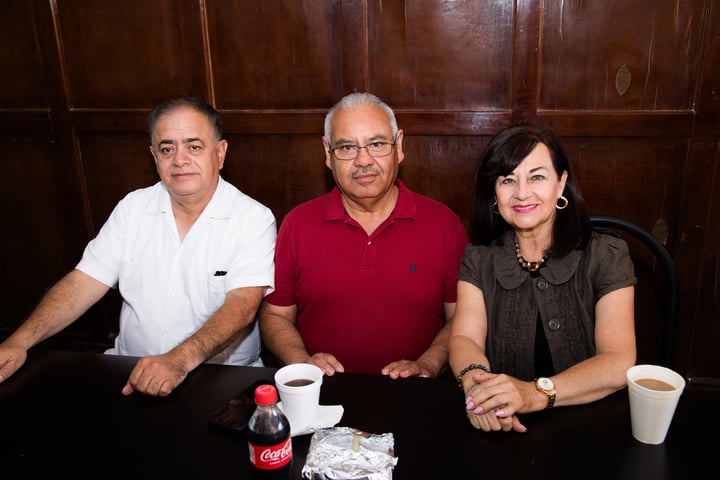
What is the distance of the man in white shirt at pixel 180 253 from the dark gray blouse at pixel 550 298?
792mm

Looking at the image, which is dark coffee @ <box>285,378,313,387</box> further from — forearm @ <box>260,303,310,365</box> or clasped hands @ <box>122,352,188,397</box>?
forearm @ <box>260,303,310,365</box>

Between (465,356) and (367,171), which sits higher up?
(367,171)

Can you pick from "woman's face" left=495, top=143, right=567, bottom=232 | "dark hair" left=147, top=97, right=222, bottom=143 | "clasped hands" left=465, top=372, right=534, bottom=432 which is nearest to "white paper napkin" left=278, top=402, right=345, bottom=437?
"clasped hands" left=465, top=372, right=534, bottom=432

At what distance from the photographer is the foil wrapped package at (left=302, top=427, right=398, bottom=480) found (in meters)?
0.99

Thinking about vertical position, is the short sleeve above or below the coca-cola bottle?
above

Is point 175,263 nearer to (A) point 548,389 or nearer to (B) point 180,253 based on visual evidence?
(B) point 180,253

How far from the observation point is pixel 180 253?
1971 millimetres

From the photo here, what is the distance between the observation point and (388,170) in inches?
75.7

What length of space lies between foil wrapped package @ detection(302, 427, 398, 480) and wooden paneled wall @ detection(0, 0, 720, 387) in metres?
1.52

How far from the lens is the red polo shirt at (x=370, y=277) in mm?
1930

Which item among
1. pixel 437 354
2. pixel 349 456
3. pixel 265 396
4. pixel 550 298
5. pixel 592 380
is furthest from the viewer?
pixel 437 354

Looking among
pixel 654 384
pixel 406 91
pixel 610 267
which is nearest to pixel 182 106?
pixel 406 91

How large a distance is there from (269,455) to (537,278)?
3.15 feet

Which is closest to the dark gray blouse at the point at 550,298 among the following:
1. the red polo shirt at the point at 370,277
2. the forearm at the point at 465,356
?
the forearm at the point at 465,356
